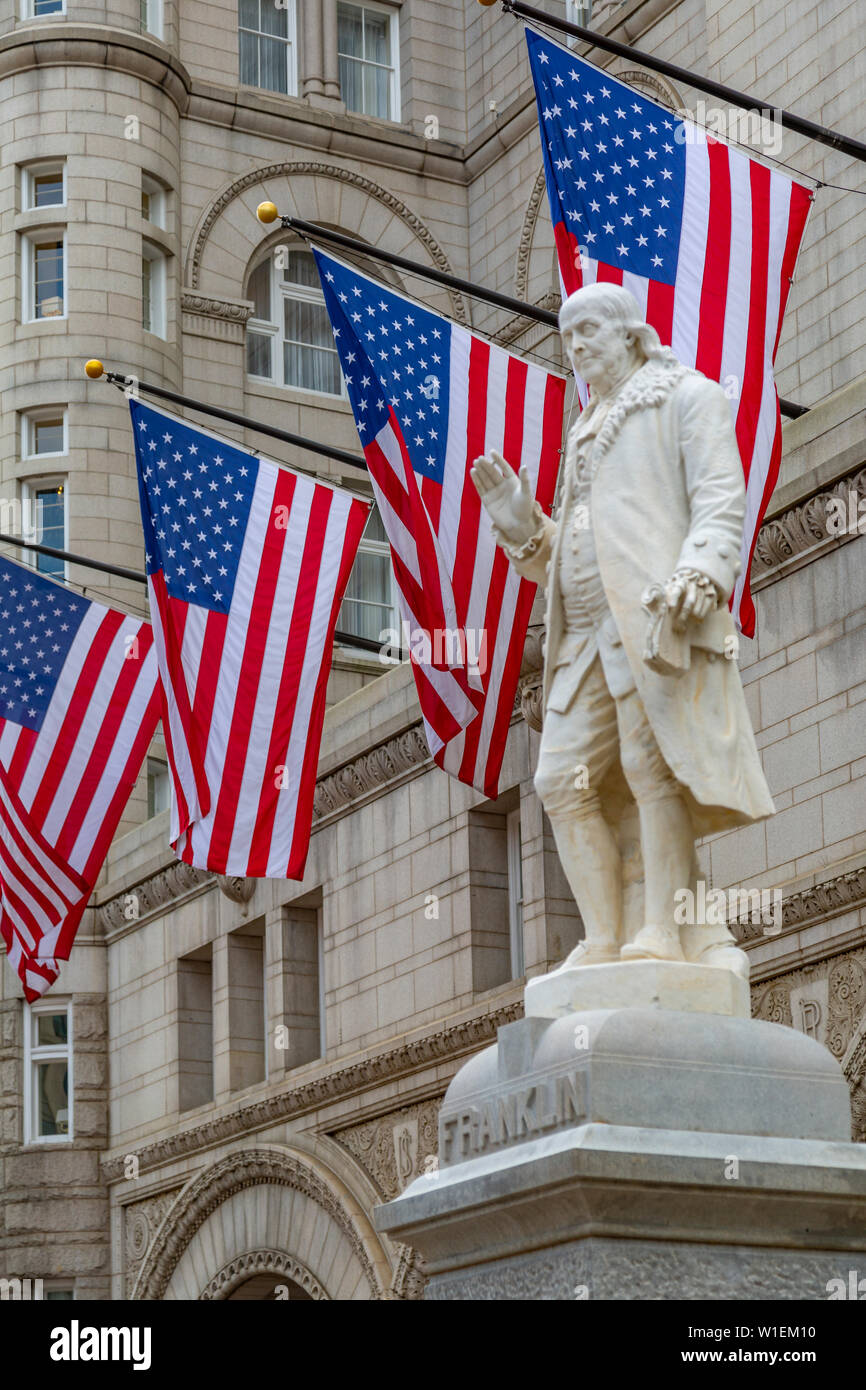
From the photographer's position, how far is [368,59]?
40.9 meters

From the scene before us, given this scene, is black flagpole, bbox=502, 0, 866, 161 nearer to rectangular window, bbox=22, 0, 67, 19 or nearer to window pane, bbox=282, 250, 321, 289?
rectangular window, bbox=22, 0, 67, 19

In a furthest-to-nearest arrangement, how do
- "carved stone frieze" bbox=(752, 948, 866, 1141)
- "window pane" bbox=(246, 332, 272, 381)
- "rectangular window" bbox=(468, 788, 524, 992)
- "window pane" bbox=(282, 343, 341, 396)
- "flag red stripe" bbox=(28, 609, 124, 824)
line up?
"window pane" bbox=(282, 343, 341, 396), "window pane" bbox=(246, 332, 272, 381), "rectangular window" bbox=(468, 788, 524, 992), "flag red stripe" bbox=(28, 609, 124, 824), "carved stone frieze" bbox=(752, 948, 866, 1141)

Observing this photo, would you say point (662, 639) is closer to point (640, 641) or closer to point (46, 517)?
point (640, 641)

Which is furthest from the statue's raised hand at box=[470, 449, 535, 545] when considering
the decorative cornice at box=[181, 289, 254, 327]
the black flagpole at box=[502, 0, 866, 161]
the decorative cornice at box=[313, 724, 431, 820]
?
the decorative cornice at box=[181, 289, 254, 327]

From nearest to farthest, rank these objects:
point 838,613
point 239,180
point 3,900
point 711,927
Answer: point 711,927 < point 838,613 < point 3,900 < point 239,180

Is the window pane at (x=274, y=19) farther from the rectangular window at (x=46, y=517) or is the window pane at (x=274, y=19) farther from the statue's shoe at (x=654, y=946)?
the statue's shoe at (x=654, y=946)

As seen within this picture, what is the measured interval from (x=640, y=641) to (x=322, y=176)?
30.8m

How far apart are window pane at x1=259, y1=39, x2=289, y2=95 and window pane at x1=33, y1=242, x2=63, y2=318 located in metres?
5.84

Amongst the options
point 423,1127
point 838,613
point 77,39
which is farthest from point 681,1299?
point 77,39

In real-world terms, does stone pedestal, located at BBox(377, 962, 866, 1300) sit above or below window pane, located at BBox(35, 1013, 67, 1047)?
below

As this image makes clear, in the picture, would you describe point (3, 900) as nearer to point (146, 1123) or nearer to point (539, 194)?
point (146, 1123)

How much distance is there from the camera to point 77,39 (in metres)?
35.6

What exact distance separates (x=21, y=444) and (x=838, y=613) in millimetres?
18500

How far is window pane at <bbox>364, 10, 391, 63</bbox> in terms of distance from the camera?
41.0 meters
